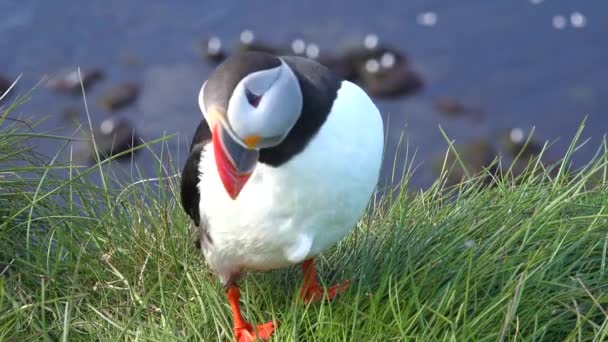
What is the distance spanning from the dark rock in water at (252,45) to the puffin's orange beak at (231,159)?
1866mm

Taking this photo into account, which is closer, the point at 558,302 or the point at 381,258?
A: the point at 558,302

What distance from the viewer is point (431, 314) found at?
141 cm

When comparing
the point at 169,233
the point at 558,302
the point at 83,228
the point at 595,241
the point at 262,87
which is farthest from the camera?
the point at 83,228

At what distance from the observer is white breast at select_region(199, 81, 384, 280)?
1.17m

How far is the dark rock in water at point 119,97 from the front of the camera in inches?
115

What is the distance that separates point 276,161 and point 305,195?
7 cm

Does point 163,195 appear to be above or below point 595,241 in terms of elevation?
below

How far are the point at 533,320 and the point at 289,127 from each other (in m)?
0.60

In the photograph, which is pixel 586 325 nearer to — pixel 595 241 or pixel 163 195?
pixel 595 241


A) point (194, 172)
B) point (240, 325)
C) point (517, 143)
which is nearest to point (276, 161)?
point (194, 172)

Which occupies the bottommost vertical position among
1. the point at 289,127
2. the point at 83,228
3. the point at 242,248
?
the point at 83,228

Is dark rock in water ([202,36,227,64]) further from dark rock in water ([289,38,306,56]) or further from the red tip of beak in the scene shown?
the red tip of beak

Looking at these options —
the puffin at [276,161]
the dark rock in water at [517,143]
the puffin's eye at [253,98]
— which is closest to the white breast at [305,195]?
the puffin at [276,161]

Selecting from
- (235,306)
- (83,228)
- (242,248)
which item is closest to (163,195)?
(83,228)
